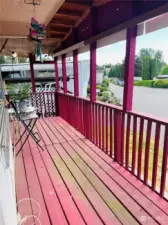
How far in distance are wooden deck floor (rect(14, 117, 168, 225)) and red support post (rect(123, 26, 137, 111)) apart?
3.29ft

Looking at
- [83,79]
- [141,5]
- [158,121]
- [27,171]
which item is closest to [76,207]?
[27,171]

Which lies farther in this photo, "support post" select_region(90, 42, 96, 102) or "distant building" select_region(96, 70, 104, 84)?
"distant building" select_region(96, 70, 104, 84)

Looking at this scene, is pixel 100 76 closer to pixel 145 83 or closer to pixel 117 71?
pixel 117 71

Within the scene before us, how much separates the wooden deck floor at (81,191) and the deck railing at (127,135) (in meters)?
0.15

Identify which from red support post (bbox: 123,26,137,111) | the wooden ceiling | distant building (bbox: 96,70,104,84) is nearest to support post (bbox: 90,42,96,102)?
distant building (bbox: 96,70,104,84)

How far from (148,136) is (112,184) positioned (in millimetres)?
761

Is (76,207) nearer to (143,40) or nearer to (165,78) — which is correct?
(165,78)

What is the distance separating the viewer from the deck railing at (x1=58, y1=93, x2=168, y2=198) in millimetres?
1889

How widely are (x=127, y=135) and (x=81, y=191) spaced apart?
3.20 feet

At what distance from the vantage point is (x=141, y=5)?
1915 millimetres

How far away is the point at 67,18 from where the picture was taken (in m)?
3.60

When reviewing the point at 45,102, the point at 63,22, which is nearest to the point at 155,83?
the point at 63,22

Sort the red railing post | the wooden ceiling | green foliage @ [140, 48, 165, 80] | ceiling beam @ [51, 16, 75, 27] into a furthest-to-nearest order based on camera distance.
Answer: ceiling beam @ [51, 16, 75, 27] → the wooden ceiling → the red railing post → green foliage @ [140, 48, 165, 80]

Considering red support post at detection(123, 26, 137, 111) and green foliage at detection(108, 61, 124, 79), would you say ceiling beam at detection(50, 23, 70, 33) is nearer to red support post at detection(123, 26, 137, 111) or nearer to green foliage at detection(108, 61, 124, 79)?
green foliage at detection(108, 61, 124, 79)
